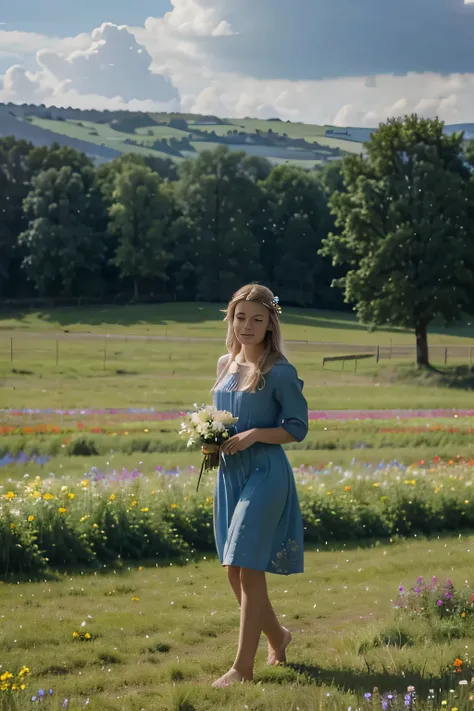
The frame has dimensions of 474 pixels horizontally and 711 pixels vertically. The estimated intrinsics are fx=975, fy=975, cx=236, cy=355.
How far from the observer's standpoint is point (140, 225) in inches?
3179

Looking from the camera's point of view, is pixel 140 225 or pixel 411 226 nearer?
pixel 411 226

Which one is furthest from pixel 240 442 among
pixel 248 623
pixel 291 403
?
pixel 248 623

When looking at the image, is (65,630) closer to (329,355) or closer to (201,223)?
(329,355)

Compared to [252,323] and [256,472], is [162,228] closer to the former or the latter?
[252,323]

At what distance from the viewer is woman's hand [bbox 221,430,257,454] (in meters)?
5.95

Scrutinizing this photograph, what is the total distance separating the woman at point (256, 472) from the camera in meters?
5.89

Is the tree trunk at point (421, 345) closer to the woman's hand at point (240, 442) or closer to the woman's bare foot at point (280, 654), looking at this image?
the woman's bare foot at point (280, 654)

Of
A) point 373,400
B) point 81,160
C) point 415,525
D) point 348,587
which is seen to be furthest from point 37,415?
point 81,160

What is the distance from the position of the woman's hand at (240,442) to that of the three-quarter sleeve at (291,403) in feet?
0.71

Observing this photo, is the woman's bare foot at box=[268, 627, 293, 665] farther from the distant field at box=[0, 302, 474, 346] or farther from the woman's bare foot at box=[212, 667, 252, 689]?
the distant field at box=[0, 302, 474, 346]

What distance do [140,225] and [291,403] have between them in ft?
249

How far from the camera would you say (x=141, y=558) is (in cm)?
1034

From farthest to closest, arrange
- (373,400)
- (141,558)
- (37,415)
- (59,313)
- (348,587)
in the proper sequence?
(59,313) < (373,400) < (37,415) < (141,558) < (348,587)

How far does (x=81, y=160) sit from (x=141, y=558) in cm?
8234
